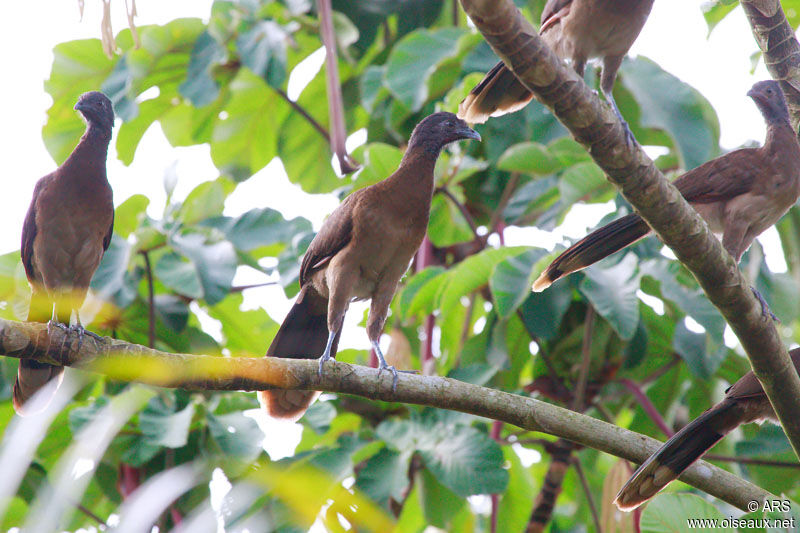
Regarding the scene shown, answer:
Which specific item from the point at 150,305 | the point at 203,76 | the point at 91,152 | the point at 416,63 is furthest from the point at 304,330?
the point at 203,76

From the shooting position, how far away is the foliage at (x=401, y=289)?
4.17m

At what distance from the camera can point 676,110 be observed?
4.86 meters

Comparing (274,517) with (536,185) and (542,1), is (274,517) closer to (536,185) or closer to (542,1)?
(536,185)

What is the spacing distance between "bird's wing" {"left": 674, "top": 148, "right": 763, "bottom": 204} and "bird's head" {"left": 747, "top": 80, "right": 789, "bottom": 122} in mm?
279

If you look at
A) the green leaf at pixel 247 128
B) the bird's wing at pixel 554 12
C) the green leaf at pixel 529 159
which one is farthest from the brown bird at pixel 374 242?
the green leaf at pixel 247 128

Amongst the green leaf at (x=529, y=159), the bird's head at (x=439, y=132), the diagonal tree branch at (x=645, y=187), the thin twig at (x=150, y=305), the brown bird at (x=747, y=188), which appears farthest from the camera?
the green leaf at (x=529, y=159)

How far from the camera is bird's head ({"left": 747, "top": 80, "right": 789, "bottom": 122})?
3.85 meters

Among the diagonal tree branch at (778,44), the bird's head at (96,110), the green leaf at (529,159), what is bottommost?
the bird's head at (96,110)

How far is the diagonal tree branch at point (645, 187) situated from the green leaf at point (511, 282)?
1447 millimetres

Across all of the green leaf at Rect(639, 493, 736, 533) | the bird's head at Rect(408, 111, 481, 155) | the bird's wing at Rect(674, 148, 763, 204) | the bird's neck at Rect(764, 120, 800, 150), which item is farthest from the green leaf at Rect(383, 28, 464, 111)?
the green leaf at Rect(639, 493, 736, 533)

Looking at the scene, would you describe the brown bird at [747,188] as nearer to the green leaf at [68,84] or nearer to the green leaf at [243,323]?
the green leaf at [243,323]

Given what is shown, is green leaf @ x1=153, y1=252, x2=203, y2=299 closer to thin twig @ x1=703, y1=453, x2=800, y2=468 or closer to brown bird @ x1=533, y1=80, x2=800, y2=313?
brown bird @ x1=533, y1=80, x2=800, y2=313

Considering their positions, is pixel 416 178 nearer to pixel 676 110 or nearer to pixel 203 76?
pixel 676 110

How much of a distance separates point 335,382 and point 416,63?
2941 millimetres
